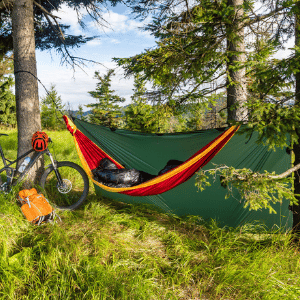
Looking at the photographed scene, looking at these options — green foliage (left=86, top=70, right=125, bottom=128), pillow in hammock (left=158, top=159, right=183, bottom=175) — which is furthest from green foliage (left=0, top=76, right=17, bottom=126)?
pillow in hammock (left=158, top=159, right=183, bottom=175)

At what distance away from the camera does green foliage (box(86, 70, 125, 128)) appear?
40.7ft

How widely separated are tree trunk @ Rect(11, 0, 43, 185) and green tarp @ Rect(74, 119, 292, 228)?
0.53m

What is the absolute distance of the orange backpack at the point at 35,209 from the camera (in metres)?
1.78

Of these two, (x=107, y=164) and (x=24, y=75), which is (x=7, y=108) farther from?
(x=107, y=164)

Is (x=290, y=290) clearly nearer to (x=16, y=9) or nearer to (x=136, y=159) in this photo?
(x=136, y=159)

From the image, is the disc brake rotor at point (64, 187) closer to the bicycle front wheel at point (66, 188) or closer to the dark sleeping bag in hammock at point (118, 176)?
the bicycle front wheel at point (66, 188)

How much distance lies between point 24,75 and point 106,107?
10.8 meters

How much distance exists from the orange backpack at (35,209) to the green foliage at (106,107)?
34.0 feet

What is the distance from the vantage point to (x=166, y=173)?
188 centimetres

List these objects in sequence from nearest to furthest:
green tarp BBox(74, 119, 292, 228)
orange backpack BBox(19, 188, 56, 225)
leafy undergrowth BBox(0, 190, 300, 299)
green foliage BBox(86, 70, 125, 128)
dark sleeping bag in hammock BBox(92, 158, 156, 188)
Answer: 1. leafy undergrowth BBox(0, 190, 300, 299)
2. orange backpack BBox(19, 188, 56, 225)
3. green tarp BBox(74, 119, 292, 228)
4. dark sleeping bag in hammock BBox(92, 158, 156, 188)
5. green foliage BBox(86, 70, 125, 128)

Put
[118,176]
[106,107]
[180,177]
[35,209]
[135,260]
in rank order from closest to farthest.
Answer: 1. [135,260]
2. [35,209]
3. [180,177]
4. [118,176]
5. [106,107]

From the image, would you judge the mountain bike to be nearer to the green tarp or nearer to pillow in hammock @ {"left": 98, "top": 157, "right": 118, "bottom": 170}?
pillow in hammock @ {"left": 98, "top": 157, "right": 118, "bottom": 170}

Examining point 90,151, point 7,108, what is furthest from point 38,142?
point 7,108

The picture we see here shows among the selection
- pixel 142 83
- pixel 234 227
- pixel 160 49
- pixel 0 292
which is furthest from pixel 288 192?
pixel 142 83
